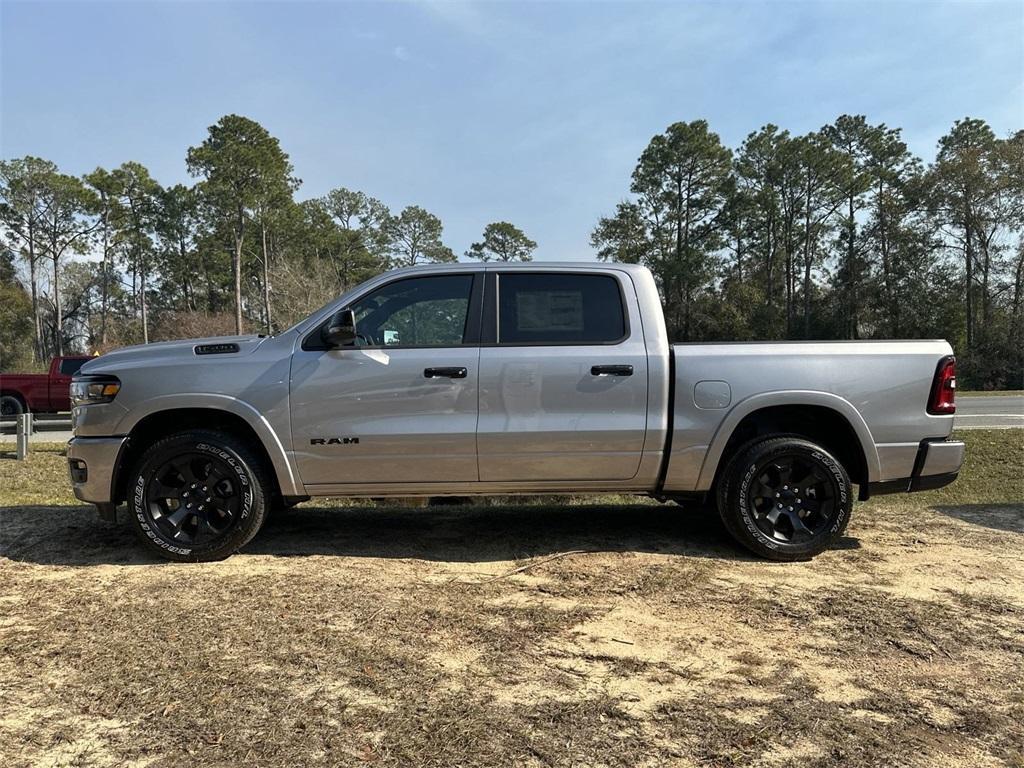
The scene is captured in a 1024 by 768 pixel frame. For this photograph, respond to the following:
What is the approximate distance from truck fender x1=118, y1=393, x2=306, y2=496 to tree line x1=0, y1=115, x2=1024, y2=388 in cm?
2758

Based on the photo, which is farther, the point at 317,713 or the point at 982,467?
the point at 982,467

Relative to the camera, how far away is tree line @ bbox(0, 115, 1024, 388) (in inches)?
1350

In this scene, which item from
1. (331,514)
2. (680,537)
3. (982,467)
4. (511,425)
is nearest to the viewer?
(511,425)

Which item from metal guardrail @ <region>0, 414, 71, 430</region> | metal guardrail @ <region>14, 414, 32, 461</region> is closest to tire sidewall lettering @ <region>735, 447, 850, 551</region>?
metal guardrail @ <region>14, 414, 32, 461</region>

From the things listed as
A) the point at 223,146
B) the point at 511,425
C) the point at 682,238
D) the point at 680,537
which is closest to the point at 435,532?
the point at 511,425

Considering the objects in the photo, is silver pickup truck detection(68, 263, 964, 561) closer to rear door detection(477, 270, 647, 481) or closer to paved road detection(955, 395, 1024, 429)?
rear door detection(477, 270, 647, 481)

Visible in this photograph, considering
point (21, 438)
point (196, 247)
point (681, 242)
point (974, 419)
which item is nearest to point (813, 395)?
point (21, 438)

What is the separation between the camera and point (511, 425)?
4.14 metres

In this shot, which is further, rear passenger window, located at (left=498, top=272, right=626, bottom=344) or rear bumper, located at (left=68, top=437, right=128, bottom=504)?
rear passenger window, located at (left=498, top=272, right=626, bottom=344)

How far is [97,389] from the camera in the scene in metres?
4.13

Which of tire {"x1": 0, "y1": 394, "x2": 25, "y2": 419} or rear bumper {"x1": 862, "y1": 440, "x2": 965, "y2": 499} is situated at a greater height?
tire {"x1": 0, "y1": 394, "x2": 25, "y2": 419}

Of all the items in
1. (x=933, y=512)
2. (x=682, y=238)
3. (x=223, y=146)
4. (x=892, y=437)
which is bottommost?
(x=933, y=512)

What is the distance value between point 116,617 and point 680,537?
3.53 meters

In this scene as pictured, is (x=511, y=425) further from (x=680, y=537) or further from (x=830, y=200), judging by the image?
(x=830, y=200)
